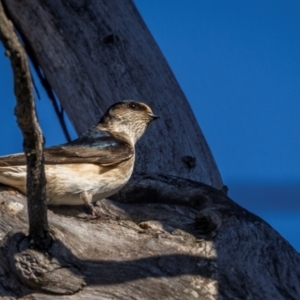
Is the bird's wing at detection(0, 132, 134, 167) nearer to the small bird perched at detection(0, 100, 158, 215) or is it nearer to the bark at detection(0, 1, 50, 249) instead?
the small bird perched at detection(0, 100, 158, 215)

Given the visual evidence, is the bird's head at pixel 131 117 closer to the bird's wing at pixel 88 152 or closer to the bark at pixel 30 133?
the bird's wing at pixel 88 152

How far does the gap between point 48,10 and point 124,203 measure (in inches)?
69.6

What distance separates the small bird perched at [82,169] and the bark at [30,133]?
0.92 metres

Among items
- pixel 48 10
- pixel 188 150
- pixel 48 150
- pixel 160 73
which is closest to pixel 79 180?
pixel 48 150

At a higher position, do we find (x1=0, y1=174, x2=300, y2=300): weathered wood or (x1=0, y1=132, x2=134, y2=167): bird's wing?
(x1=0, y1=132, x2=134, y2=167): bird's wing

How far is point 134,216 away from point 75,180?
37 cm

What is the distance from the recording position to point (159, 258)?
11.8 feet

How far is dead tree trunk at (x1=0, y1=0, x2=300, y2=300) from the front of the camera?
11.2ft

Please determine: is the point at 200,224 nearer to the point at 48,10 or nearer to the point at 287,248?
the point at 287,248

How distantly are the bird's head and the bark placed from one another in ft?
6.84

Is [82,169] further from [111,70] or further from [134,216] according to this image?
[111,70]

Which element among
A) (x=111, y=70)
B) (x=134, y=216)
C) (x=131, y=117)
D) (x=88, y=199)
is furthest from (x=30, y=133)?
(x=111, y=70)

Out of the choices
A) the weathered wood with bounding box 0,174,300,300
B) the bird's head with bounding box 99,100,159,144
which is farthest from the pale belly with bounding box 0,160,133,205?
the bird's head with bounding box 99,100,159,144

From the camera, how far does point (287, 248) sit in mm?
3850
